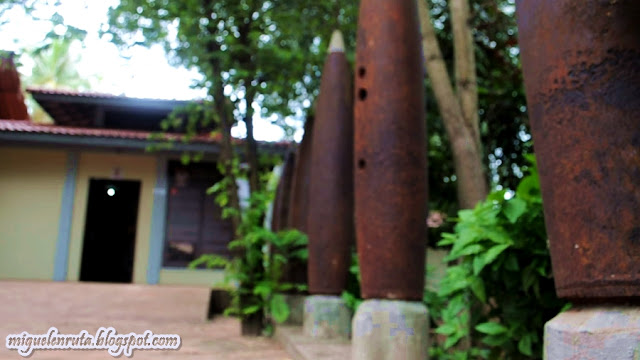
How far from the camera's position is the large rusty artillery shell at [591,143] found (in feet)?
5.32

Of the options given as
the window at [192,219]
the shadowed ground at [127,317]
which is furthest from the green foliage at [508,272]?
the window at [192,219]

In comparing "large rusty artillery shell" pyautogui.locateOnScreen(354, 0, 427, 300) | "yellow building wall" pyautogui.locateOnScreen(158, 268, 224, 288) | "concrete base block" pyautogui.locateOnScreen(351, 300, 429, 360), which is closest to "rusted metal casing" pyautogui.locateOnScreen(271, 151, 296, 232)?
"large rusty artillery shell" pyautogui.locateOnScreen(354, 0, 427, 300)

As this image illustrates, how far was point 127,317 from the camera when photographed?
794 cm

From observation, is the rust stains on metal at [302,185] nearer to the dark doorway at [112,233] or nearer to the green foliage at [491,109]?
the green foliage at [491,109]

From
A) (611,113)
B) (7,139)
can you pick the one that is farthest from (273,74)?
(7,139)

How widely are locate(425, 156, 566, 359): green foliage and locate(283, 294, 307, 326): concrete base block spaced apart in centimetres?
292

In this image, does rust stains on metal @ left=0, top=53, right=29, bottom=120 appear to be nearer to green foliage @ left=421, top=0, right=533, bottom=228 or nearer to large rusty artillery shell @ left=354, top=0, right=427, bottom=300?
green foliage @ left=421, top=0, right=533, bottom=228

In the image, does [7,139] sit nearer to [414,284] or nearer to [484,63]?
[484,63]

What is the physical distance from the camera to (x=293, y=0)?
24.5 feet

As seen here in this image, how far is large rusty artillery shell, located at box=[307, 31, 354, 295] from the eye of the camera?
4.84 m

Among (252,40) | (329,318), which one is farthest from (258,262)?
(252,40)

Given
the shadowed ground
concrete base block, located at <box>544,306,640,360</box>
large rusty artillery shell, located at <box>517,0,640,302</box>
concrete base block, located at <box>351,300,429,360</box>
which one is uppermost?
large rusty artillery shell, located at <box>517,0,640,302</box>

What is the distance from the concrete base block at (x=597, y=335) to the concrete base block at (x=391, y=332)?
156cm

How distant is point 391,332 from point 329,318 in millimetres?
1524
